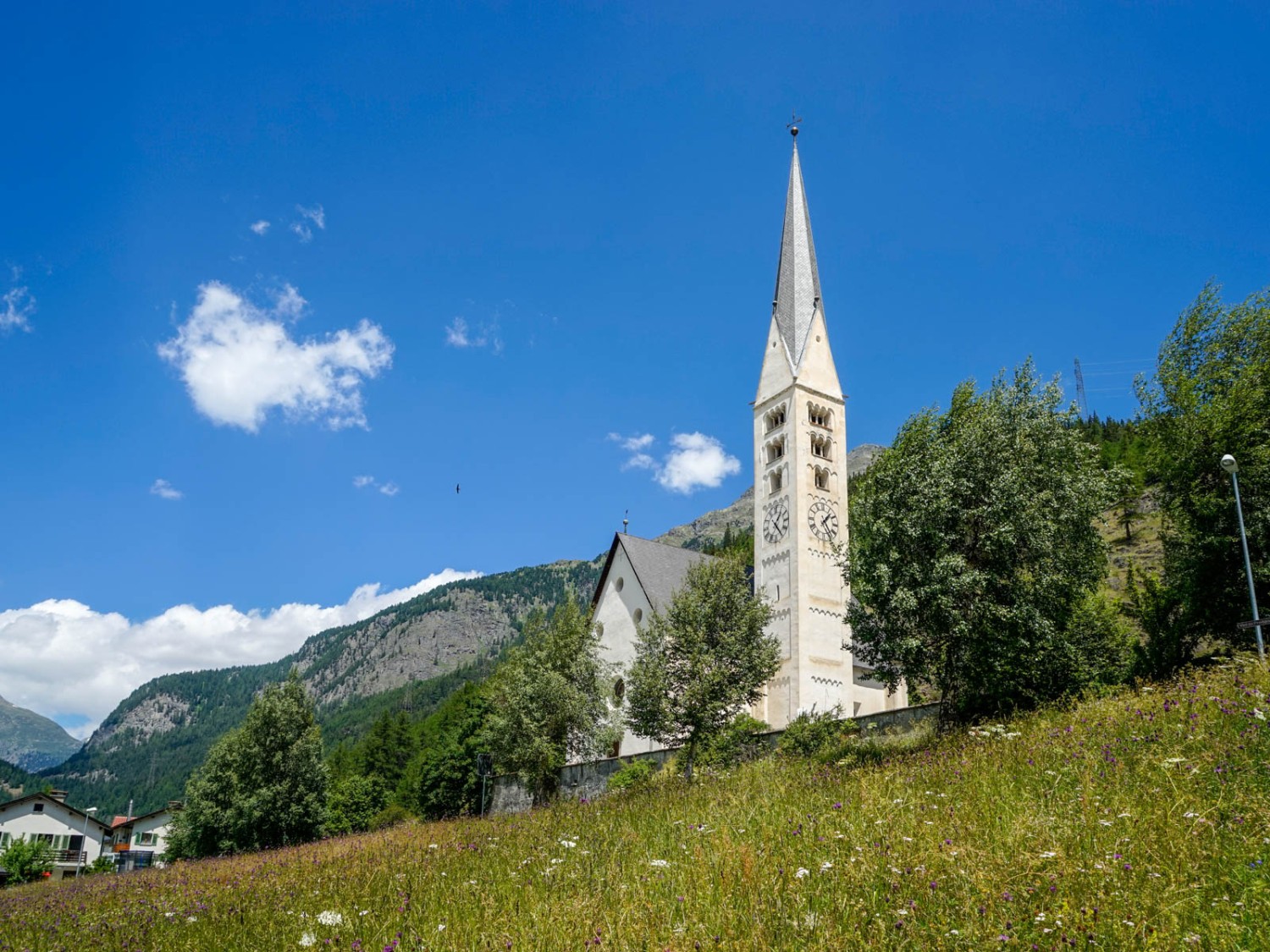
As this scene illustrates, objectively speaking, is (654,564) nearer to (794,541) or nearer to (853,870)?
(794,541)

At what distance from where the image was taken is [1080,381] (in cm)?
13662

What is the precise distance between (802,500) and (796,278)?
605 inches

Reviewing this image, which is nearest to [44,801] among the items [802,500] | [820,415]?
[802,500]

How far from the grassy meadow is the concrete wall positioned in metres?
6.74

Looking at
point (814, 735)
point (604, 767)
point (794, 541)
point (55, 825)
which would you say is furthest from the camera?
point (55, 825)

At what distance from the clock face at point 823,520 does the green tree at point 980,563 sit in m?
20.1

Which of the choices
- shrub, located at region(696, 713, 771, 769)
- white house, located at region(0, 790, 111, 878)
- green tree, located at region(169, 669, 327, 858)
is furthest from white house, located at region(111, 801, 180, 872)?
shrub, located at region(696, 713, 771, 769)

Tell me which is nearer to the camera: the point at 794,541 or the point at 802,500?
the point at 794,541

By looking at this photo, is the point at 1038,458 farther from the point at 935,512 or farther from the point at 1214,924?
the point at 1214,924

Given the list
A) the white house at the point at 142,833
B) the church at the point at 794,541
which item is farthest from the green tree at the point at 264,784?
the white house at the point at 142,833

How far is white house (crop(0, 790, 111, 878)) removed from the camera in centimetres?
7362

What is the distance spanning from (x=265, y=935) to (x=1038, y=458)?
70.5 ft

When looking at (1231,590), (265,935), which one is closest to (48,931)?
(265,935)

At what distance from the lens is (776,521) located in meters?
44.2
